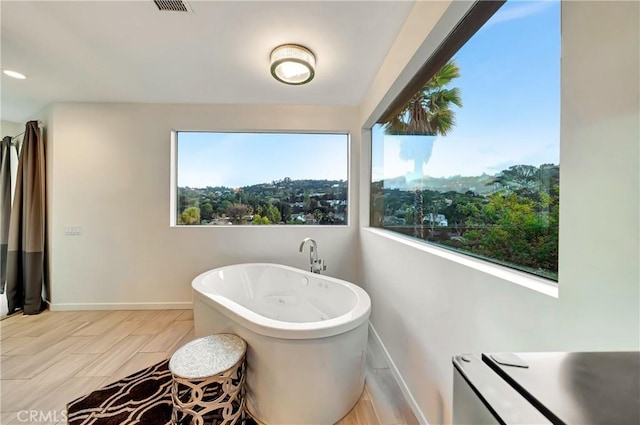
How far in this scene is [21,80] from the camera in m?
2.58

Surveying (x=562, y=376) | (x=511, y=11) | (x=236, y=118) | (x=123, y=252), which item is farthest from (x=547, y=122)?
(x=123, y=252)

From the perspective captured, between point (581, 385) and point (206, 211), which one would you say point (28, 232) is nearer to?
point (206, 211)

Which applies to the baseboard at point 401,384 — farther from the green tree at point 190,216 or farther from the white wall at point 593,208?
the green tree at point 190,216

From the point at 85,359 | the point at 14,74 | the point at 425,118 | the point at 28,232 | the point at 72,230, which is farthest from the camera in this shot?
the point at 72,230

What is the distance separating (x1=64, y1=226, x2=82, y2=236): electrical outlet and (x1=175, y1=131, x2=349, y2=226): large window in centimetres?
114

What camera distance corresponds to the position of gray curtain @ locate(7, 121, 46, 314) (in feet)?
9.86

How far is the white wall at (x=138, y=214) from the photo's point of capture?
3.12 m

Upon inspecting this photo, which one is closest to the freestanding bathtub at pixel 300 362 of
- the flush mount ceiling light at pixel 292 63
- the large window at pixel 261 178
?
the large window at pixel 261 178

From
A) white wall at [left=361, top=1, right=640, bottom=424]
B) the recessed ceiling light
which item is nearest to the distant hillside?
white wall at [left=361, top=1, right=640, bottom=424]

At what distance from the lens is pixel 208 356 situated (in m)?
1.47

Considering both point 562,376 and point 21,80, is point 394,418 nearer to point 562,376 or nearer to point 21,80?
point 562,376

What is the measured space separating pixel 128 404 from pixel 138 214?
226cm

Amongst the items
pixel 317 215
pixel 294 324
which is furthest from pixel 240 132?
pixel 294 324

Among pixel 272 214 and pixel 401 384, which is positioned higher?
pixel 272 214
